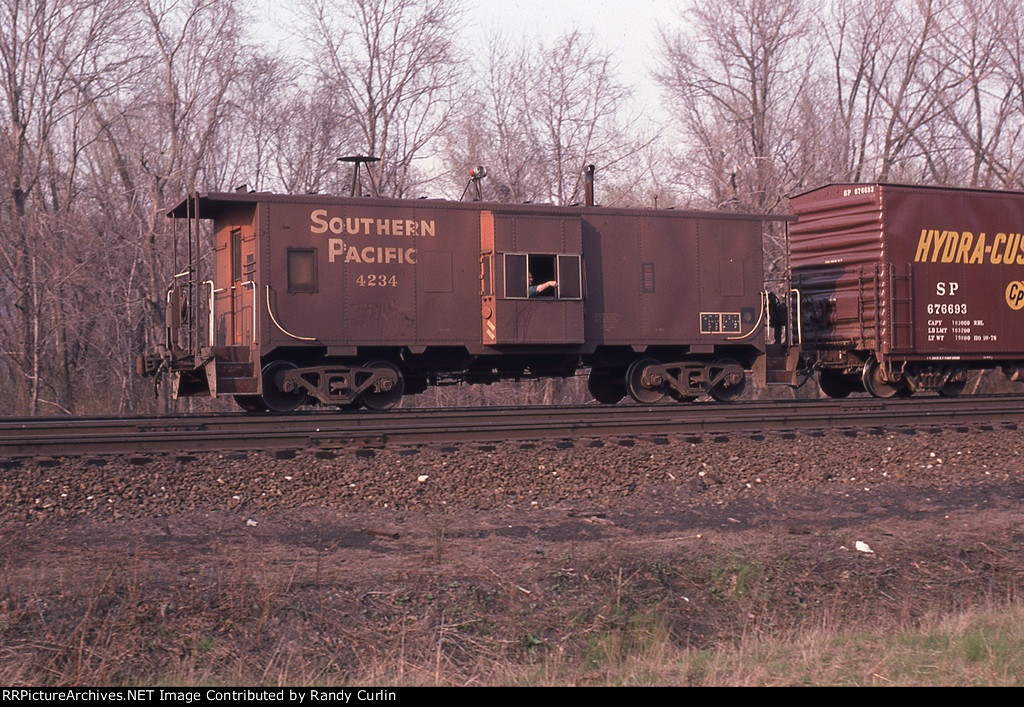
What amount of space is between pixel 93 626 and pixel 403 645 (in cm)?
181

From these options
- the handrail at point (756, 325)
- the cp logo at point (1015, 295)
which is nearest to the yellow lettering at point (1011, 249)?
the cp logo at point (1015, 295)

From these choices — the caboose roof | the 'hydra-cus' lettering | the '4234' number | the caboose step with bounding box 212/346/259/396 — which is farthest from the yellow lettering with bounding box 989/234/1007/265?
the caboose step with bounding box 212/346/259/396

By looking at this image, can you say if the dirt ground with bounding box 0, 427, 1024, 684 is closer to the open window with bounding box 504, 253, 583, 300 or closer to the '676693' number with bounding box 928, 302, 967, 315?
the open window with bounding box 504, 253, 583, 300

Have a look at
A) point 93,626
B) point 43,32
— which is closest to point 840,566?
point 93,626

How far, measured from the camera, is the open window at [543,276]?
46.9ft

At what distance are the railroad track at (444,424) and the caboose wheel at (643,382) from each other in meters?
1.53

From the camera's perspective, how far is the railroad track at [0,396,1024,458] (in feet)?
32.8

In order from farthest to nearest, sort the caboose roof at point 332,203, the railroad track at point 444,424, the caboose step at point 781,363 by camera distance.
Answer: the caboose step at point 781,363
the caboose roof at point 332,203
the railroad track at point 444,424

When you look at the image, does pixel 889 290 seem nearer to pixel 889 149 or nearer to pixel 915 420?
pixel 915 420

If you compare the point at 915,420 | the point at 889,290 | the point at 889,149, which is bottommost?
the point at 915,420

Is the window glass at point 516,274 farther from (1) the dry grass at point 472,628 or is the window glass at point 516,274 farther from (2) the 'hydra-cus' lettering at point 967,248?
(1) the dry grass at point 472,628

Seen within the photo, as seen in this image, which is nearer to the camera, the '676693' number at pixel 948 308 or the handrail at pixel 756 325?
the handrail at pixel 756 325

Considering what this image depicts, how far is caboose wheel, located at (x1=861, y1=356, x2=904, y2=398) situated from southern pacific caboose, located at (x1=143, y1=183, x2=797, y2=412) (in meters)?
1.65

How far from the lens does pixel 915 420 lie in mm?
13102
